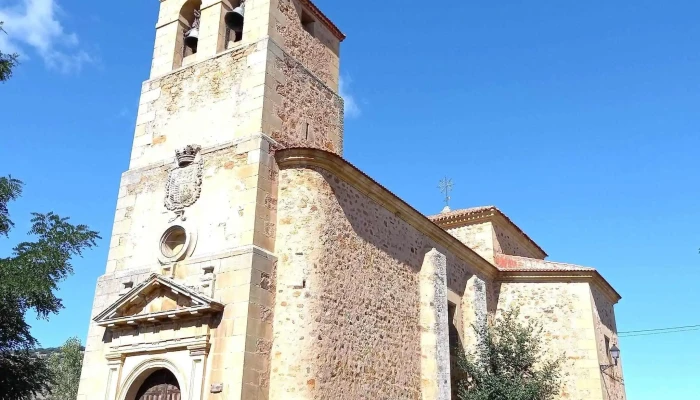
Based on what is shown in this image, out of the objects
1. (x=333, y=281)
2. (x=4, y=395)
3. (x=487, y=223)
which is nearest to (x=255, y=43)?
(x=333, y=281)

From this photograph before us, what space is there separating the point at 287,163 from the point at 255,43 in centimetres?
252

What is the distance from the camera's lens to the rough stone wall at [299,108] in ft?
37.6

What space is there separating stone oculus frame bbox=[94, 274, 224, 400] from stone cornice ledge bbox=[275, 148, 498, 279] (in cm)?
283

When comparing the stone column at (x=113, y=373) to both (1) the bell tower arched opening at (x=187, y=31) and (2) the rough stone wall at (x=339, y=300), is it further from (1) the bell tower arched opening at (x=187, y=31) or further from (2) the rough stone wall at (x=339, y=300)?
(1) the bell tower arched opening at (x=187, y=31)

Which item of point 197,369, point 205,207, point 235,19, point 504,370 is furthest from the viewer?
point 504,370

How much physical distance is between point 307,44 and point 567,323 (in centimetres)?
980

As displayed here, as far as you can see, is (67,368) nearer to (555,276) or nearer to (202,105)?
(202,105)

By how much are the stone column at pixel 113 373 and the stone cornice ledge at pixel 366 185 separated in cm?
427

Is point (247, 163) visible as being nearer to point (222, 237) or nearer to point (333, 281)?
point (222, 237)

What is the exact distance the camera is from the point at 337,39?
14477mm

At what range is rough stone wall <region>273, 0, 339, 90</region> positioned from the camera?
1243cm

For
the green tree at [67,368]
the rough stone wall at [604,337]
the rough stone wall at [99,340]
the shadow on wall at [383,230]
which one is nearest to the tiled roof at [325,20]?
the shadow on wall at [383,230]

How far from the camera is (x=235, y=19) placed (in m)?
12.8

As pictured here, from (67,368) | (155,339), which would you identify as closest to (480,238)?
(155,339)
